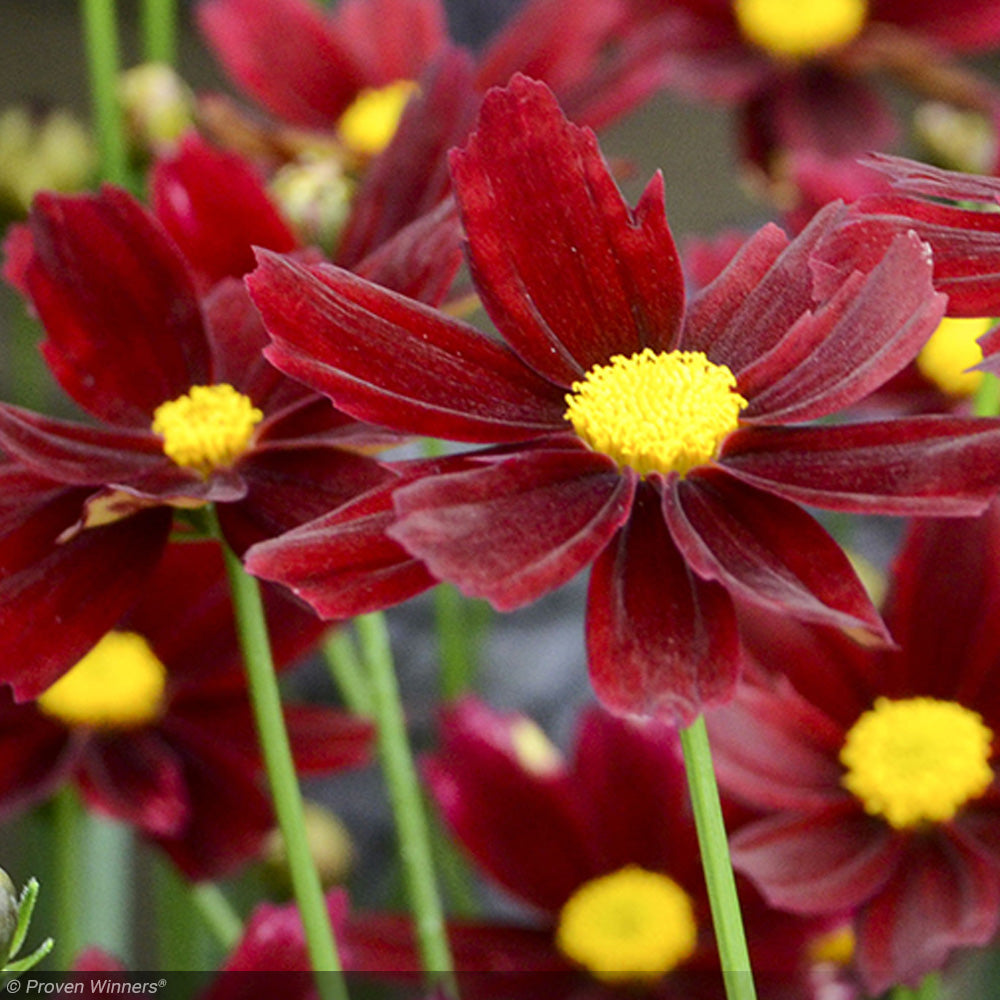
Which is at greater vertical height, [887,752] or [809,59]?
[809,59]

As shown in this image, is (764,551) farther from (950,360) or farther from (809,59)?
(809,59)

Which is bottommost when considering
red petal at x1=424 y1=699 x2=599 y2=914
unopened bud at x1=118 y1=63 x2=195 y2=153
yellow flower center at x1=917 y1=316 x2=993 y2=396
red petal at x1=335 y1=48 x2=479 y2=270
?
red petal at x1=424 y1=699 x2=599 y2=914

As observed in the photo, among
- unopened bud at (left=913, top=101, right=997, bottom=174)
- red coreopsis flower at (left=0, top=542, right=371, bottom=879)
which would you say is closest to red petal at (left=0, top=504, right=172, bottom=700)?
red coreopsis flower at (left=0, top=542, right=371, bottom=879)

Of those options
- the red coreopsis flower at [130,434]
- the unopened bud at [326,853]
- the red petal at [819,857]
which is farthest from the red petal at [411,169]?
the unopened bud at [326,853]

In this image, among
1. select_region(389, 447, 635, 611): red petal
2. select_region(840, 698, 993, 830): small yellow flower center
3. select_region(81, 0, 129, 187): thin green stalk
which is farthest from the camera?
select_region(81, 0, 129, 187): thin green stalk

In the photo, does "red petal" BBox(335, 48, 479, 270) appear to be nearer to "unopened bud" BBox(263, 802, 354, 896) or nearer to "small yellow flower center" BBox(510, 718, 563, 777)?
"small yellow flower center" BBox(510, 718, 563, 777)

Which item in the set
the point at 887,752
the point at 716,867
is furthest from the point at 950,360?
the point at 716,867

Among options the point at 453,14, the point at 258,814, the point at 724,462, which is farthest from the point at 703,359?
the point at 453,14
